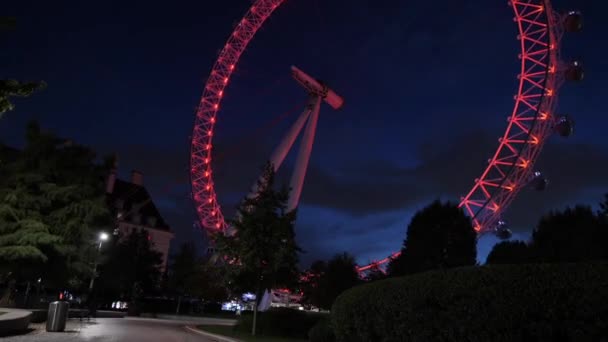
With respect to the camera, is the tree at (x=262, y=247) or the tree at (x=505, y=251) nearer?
the tree at (x=262, y=247)

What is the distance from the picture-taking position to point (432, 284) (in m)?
9.93

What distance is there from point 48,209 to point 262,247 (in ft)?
30.9

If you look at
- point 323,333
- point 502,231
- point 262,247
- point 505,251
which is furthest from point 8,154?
point 505,251

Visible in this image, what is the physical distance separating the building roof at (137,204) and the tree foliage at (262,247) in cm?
5032

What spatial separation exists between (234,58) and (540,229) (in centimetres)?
2719

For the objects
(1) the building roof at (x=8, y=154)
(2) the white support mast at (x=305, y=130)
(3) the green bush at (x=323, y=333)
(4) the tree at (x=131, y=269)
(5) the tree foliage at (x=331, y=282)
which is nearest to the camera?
(3) the green bush at (x=323, y=333)

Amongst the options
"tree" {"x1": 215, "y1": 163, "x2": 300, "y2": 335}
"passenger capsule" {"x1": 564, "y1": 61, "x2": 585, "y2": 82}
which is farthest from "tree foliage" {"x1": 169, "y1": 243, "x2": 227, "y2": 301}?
"passenger capsule" {"x1": 564, "y1": 61, "x2": 585, "y2": 82}

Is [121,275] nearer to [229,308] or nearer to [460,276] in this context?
[229,308]

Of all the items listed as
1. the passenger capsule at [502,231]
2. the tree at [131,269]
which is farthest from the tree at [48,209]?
the passenger capsule at [502,231]

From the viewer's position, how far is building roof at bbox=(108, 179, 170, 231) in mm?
72688

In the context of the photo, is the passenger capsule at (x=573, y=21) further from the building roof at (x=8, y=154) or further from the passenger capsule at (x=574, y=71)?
the building roof at (x=8, y=154)

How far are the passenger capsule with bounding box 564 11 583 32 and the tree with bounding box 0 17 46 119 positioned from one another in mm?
32569

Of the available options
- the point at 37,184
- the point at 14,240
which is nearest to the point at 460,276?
the point at 14,240

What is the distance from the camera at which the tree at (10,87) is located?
1212cm
